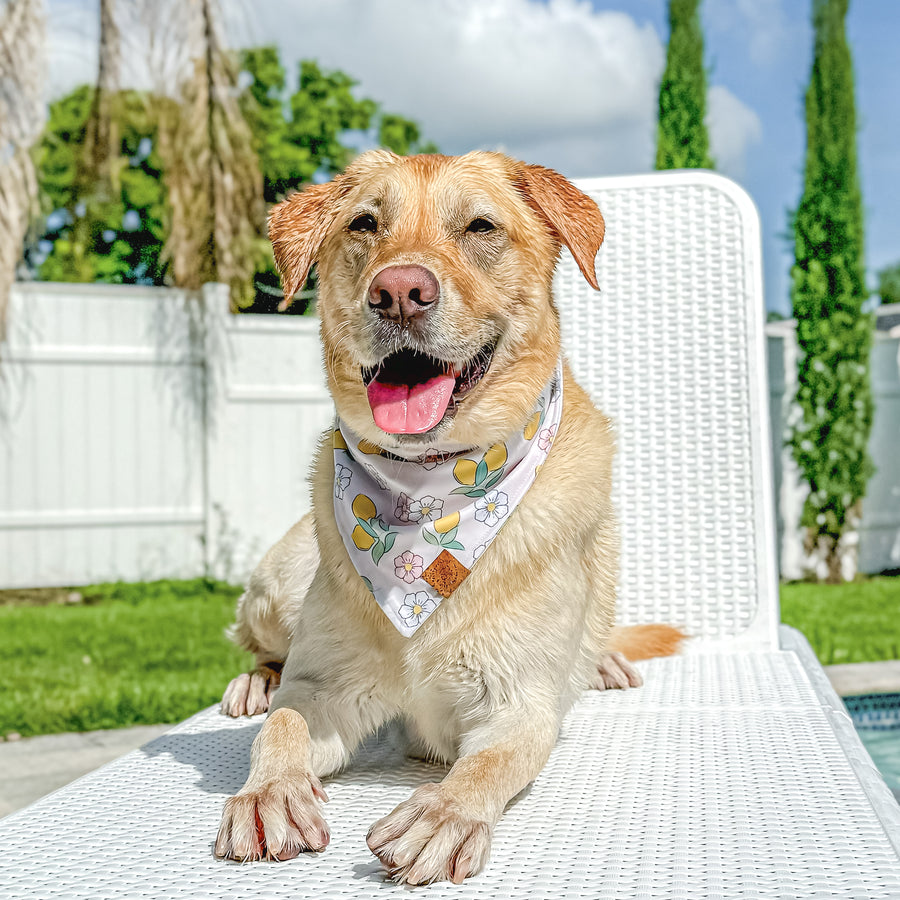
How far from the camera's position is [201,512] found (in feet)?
26.7

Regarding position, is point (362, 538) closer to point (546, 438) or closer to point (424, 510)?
point (424, 510)

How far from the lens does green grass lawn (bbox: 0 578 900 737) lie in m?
4.48

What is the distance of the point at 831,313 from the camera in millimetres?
9133

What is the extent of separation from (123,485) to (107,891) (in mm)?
7190

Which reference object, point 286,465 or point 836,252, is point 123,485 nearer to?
point 286,465

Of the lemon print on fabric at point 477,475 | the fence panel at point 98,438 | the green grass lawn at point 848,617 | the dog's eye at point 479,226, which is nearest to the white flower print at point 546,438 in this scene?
the lemon print on fabric at point 477,475

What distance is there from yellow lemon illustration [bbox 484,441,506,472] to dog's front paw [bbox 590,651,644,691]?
2.45ft

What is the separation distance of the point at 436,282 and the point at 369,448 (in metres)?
0.36

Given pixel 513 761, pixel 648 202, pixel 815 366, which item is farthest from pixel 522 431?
pixel 815 366

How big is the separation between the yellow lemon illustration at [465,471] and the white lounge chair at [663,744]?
55 centimetres

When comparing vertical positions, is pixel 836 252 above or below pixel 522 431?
above

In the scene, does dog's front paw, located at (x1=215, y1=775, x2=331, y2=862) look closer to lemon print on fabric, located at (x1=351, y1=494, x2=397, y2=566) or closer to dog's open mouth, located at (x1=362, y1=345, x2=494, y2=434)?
lemon print on fabric, located at (x1=351, y1=494, x2=397, y2=566)

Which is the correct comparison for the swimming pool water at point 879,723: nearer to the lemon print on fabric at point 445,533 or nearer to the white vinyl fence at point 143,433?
the lemon print on fabric at point 445,533

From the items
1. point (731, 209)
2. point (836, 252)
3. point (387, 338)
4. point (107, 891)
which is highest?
point (836, 252)
